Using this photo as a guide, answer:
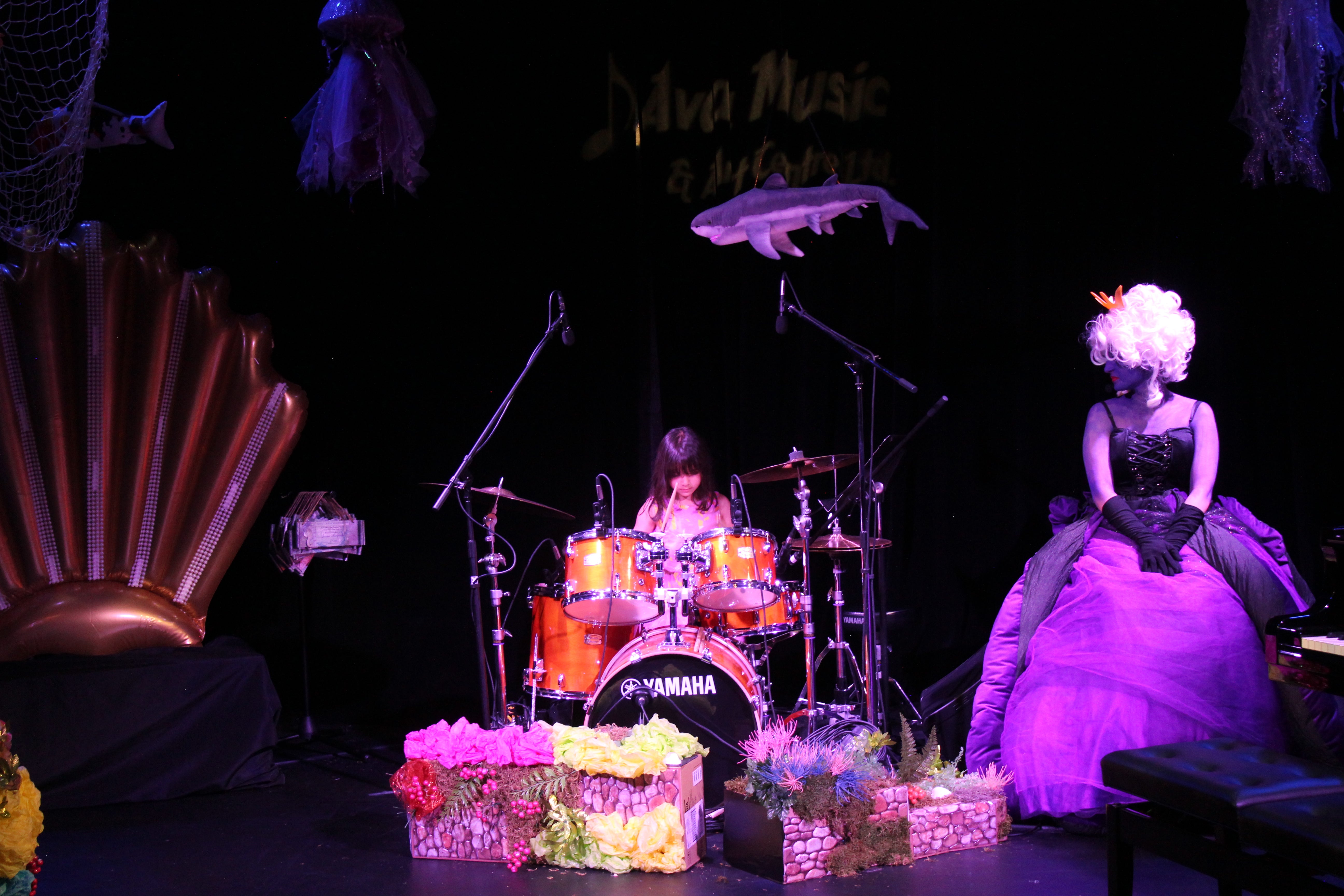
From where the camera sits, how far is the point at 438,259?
16.8 feet

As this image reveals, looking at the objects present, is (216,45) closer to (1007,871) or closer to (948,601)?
(948,601)

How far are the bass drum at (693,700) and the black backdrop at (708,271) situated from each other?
58.0 inches

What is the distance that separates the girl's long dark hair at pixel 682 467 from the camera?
14.8 feet

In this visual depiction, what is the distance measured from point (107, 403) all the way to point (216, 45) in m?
1.79

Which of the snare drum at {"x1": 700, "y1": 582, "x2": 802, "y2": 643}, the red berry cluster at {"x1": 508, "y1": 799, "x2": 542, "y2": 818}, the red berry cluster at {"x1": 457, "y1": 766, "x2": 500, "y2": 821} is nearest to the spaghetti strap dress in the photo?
the snare drum at {"x1": 700, "y1": 582, "x2": 802, "y2": 643}

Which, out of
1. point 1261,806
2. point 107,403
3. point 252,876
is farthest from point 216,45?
point 1261,806

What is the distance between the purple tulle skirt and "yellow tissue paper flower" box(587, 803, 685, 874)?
3.48 ft

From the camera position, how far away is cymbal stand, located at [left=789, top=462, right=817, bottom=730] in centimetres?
384

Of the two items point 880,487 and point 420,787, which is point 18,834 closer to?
point 420,787

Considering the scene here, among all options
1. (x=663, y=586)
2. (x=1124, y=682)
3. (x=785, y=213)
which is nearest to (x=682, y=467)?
(x=663, y=586)

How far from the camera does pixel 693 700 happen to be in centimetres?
356

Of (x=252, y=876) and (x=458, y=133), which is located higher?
(x=458, y=133)

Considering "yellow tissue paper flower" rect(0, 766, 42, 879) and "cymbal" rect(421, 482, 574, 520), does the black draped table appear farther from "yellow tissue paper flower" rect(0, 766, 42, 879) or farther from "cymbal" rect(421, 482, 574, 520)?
"yellow tissue paper flower" rect(0, 766, 42, 879)

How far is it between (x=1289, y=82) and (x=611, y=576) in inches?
120
